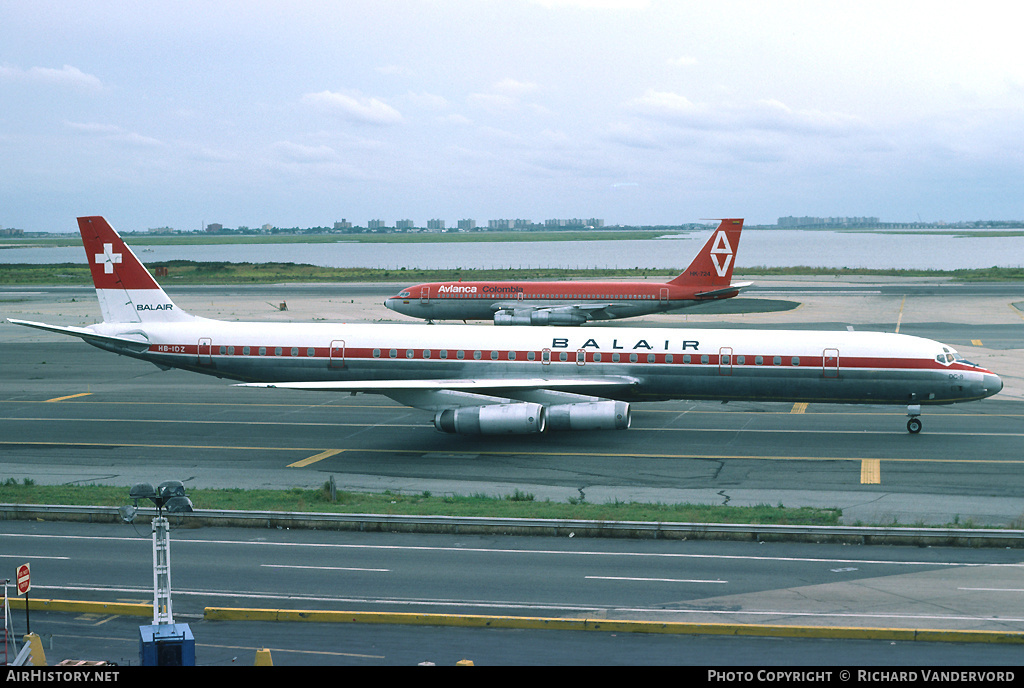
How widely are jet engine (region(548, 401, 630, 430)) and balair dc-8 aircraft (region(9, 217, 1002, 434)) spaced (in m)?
0.05

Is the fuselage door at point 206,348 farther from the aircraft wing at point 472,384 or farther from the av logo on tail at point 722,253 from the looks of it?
the av logo on tail at point 722,253

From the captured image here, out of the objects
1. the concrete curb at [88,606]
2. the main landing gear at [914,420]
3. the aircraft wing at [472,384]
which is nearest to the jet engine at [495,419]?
the aircraft wing at [472,384]

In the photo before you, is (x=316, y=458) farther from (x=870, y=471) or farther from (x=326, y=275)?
(x=326, y=275)

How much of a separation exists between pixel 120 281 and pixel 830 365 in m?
28.1

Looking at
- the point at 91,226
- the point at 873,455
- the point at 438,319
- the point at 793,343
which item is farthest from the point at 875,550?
the point at 438,319

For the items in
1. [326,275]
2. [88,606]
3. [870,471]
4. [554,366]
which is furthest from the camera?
[326,275]

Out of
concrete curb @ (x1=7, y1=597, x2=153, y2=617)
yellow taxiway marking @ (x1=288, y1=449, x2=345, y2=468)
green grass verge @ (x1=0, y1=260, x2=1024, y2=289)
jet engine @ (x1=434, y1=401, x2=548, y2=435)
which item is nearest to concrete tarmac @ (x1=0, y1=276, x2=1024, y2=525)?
yellow taxiway marking @ (x1=288, y1=449, x2=345, y2=468)

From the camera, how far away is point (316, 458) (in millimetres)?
33281

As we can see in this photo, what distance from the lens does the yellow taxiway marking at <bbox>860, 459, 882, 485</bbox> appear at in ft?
95.0

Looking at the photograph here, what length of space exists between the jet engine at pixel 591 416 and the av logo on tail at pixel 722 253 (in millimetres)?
31307

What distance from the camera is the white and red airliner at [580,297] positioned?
6275 cm

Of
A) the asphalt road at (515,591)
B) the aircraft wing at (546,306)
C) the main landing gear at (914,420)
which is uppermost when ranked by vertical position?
the aircraft wing at (546,306)

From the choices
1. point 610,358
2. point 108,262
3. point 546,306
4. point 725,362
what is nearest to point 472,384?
point 610,358
